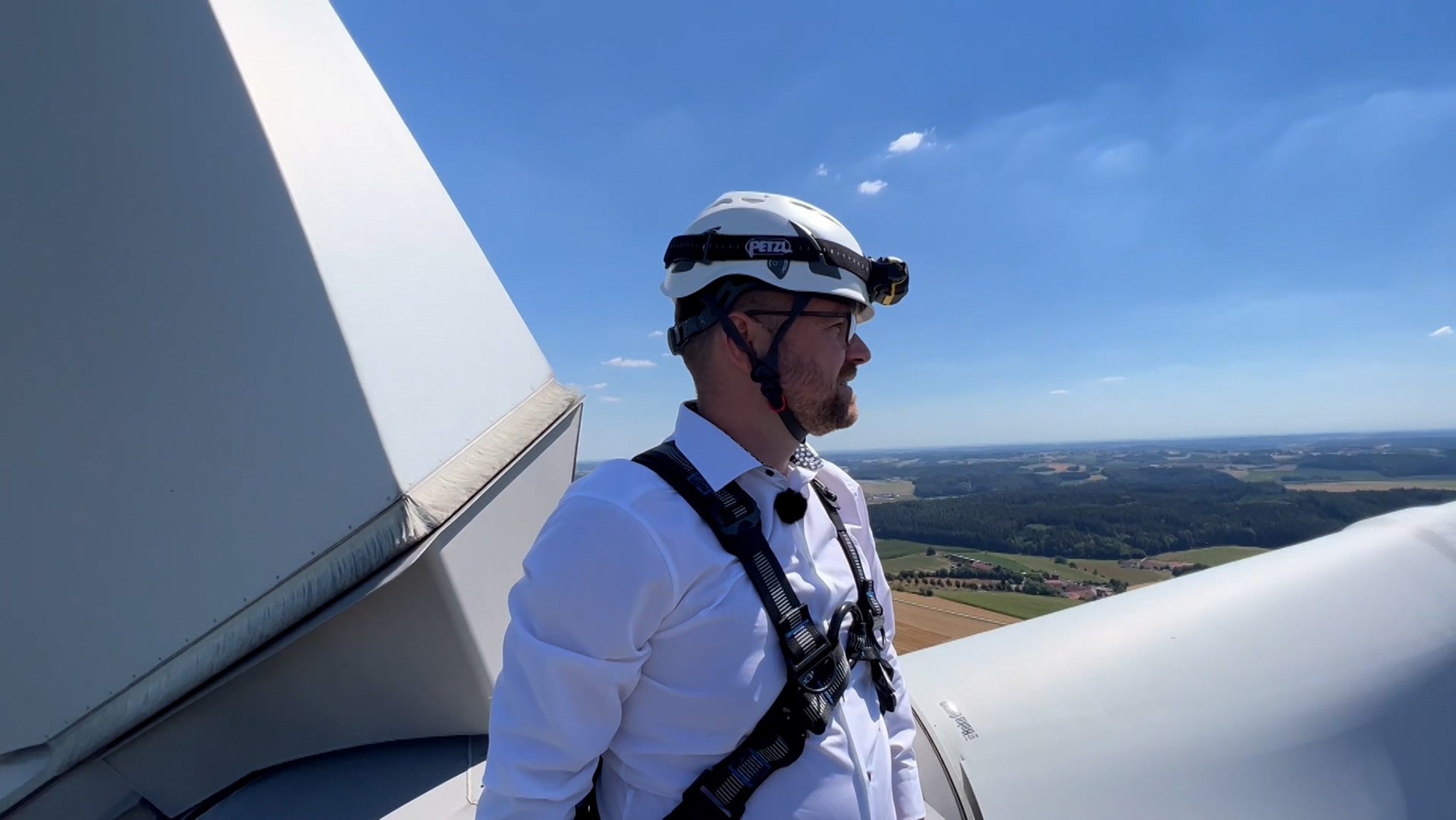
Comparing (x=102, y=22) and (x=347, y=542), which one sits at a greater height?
(x=102, y=22)

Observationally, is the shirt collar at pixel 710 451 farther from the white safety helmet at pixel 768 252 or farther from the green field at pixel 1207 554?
the green field at pixel 1207 554

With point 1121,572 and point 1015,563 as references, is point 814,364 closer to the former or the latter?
point 1121,572

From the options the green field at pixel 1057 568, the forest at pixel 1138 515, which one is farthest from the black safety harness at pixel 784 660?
the green field at pixel 1057 568

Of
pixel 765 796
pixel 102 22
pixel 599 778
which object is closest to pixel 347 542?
pixel 599 778

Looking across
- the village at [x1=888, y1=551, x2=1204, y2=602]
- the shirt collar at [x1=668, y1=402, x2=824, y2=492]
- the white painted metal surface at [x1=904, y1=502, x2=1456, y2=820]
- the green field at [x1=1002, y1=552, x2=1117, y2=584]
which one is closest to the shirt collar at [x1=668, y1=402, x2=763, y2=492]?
the shirt collar at [x1=668, y1=402, x2=824, y2=492]

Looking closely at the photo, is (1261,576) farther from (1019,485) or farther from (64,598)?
(1019,485)

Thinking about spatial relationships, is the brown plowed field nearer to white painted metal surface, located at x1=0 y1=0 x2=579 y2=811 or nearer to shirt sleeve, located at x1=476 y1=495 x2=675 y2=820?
shirt sleeve, located at x1=476 y1=495 x2=675 y2=820
